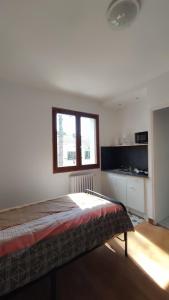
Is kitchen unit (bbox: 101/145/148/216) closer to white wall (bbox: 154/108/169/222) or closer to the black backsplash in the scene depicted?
the black backsplash

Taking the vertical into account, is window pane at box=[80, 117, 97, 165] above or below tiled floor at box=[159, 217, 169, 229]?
above

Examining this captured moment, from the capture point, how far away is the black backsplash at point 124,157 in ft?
11.8

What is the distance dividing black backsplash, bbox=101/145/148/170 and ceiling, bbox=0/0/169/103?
1.54m

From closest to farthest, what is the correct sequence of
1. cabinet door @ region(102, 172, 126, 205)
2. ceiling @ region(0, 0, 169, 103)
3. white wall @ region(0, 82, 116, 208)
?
1. ceiling @ region(0, 0, 169, 103)
2. white wall @ region(0, 82, 116, 208)
3. cabinet door @ region(102, 172, 126, 205)

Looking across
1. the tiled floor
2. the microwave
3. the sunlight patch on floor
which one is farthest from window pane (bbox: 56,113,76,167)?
the tiled floor

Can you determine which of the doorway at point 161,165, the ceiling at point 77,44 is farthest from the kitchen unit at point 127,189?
the ceiling at point 77,44

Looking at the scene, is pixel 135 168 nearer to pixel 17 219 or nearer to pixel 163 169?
pixel 163 169

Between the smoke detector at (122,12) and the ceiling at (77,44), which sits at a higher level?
the ceiling at (77,44)

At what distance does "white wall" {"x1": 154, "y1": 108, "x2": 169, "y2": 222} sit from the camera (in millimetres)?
2836

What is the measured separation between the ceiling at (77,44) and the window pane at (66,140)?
796 millimetres

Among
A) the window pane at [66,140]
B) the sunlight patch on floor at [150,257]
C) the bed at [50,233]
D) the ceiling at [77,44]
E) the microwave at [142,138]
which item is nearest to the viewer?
the bed at [50,233]

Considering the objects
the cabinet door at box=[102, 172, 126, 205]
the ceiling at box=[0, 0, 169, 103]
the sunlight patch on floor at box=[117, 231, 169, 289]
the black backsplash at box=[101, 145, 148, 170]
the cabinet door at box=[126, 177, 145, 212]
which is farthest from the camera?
the black backsplash at box=[101, 145, 148, 170]

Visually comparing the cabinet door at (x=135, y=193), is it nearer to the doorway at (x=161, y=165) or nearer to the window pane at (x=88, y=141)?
the doorway at (x=161, y=165)

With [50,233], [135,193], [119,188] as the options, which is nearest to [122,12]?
[50,233]
